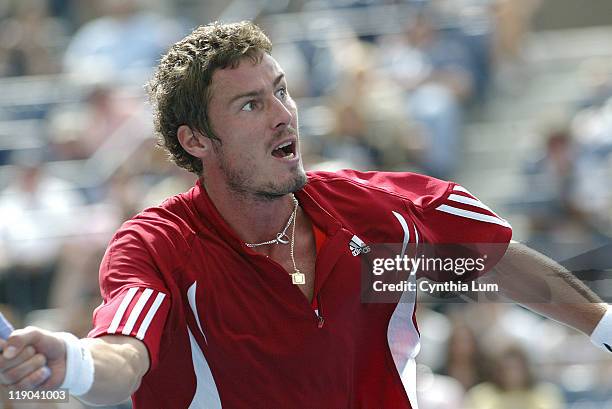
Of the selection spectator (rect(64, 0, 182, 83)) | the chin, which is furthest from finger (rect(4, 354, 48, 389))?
spectator (rect(64, 0, 182, 83))

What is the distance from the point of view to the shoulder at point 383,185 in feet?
12.0

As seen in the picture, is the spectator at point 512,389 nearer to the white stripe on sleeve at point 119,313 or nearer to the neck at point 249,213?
the neck at point 249,213

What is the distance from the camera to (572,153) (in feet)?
25.4

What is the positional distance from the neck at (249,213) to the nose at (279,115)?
0.24m

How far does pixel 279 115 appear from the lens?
3543 millimetres

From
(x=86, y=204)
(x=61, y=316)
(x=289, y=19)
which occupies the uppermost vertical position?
(x=289, y=19)

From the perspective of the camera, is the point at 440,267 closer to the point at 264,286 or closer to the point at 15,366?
the point at 264,286

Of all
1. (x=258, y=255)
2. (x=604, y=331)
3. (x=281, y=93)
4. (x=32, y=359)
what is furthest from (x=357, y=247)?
(x=32, y=359)

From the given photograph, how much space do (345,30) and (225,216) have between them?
6250 millimetres

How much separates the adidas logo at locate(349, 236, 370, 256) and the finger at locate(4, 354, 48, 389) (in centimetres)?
117

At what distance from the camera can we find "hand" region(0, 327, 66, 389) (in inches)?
102

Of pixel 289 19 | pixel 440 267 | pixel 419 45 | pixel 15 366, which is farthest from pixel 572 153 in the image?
pixel 15 366

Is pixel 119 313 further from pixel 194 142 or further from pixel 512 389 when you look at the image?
pixel 512 389

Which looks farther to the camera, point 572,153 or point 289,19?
point 289,19
